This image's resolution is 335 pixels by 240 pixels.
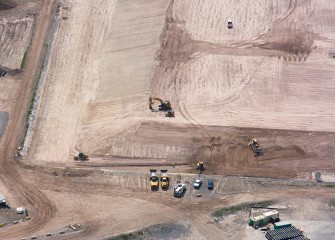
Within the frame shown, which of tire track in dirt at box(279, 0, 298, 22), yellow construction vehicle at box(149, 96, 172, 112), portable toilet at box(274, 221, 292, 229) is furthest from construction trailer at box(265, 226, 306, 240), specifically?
tire track in dirt at box(279, 0, 298, 22)

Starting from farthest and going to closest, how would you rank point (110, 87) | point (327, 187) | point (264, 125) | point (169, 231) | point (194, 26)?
point (194, 26) → point (110, 87) → point (264, 125) → point (327, 187) → point (169, 231)

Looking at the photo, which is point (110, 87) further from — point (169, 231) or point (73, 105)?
point (169, 231)

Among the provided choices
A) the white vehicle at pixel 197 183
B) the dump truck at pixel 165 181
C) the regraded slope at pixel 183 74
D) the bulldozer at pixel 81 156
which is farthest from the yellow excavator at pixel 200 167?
the bulldozer at pixel 81 156

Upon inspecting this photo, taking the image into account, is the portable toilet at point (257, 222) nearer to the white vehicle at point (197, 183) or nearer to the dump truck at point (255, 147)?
the white vehicle at point (197, 183)

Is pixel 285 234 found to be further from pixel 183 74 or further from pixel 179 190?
pixel 183 74

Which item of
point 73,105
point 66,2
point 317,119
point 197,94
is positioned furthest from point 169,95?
point 66,2

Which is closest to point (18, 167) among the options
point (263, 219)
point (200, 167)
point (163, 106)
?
point (163, 106)
